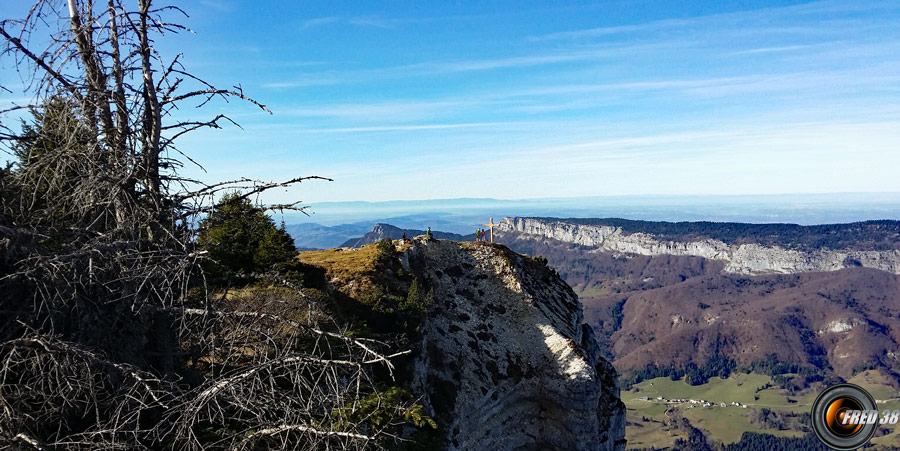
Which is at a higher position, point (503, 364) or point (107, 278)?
point (107, 278)

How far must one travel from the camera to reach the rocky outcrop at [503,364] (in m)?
36.1

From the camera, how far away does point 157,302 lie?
9.08m

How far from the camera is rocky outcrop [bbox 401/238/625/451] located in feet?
119

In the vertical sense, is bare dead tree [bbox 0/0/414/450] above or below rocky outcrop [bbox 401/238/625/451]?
above

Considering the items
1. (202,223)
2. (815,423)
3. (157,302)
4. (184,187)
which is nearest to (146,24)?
(184,187)

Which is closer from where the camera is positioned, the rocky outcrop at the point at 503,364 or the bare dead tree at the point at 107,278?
the bare dead tree at the point at 107,278

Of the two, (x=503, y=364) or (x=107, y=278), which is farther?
(x=503, y=364)

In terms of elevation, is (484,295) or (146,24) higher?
(146,24)

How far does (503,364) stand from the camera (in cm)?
4081

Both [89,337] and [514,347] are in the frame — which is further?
[514,347]

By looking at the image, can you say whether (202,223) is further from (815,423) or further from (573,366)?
(573,366)

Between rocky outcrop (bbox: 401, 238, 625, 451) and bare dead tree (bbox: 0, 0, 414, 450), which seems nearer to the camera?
bare dead tree (bbox: 0, 0, 414, 450)

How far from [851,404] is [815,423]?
4.44ft

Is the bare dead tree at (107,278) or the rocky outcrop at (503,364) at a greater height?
the bare dead tree at (107,278)
